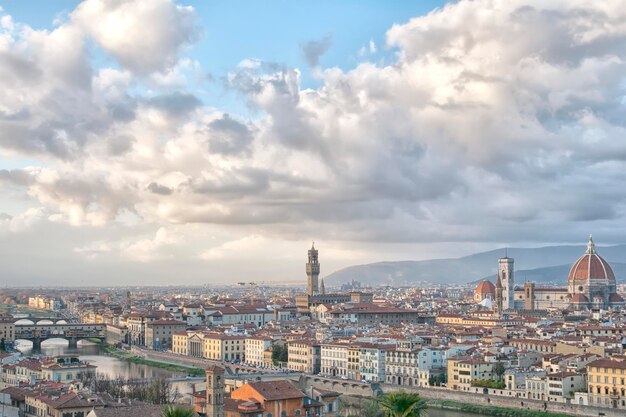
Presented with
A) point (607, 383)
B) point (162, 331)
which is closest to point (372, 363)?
point (607, 383)

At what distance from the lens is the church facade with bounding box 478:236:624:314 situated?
11638 cm

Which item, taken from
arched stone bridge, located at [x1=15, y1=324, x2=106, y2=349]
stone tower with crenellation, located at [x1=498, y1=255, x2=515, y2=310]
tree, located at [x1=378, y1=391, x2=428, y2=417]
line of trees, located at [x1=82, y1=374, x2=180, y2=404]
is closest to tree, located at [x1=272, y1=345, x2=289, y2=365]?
line of trees, located at [x1=82, y1=374, x2=180, y2=404]

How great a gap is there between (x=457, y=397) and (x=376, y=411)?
1133 cm

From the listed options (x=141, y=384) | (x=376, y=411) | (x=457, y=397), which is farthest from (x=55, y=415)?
(x=457, y=397)

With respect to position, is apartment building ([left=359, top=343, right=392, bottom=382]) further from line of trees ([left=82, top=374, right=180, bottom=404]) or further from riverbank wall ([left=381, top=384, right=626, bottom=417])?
line of trees ([left=82, top=374, right=180, bottom=404])

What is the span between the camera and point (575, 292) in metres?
120

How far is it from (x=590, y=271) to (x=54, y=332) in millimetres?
66758

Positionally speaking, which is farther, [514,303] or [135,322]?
[514,303]

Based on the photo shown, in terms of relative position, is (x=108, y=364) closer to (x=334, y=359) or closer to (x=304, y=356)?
(x=304, y=356)

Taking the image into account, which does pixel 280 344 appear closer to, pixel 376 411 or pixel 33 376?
pixel 33 376

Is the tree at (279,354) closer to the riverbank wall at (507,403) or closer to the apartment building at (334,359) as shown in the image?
the apartment building at (334,359)

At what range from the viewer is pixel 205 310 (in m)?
104

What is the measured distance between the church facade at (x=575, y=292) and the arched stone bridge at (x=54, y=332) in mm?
46835

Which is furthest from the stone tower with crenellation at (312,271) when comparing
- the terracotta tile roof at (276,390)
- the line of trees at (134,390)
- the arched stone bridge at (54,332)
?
the terracotta tile roof at (276,390)
